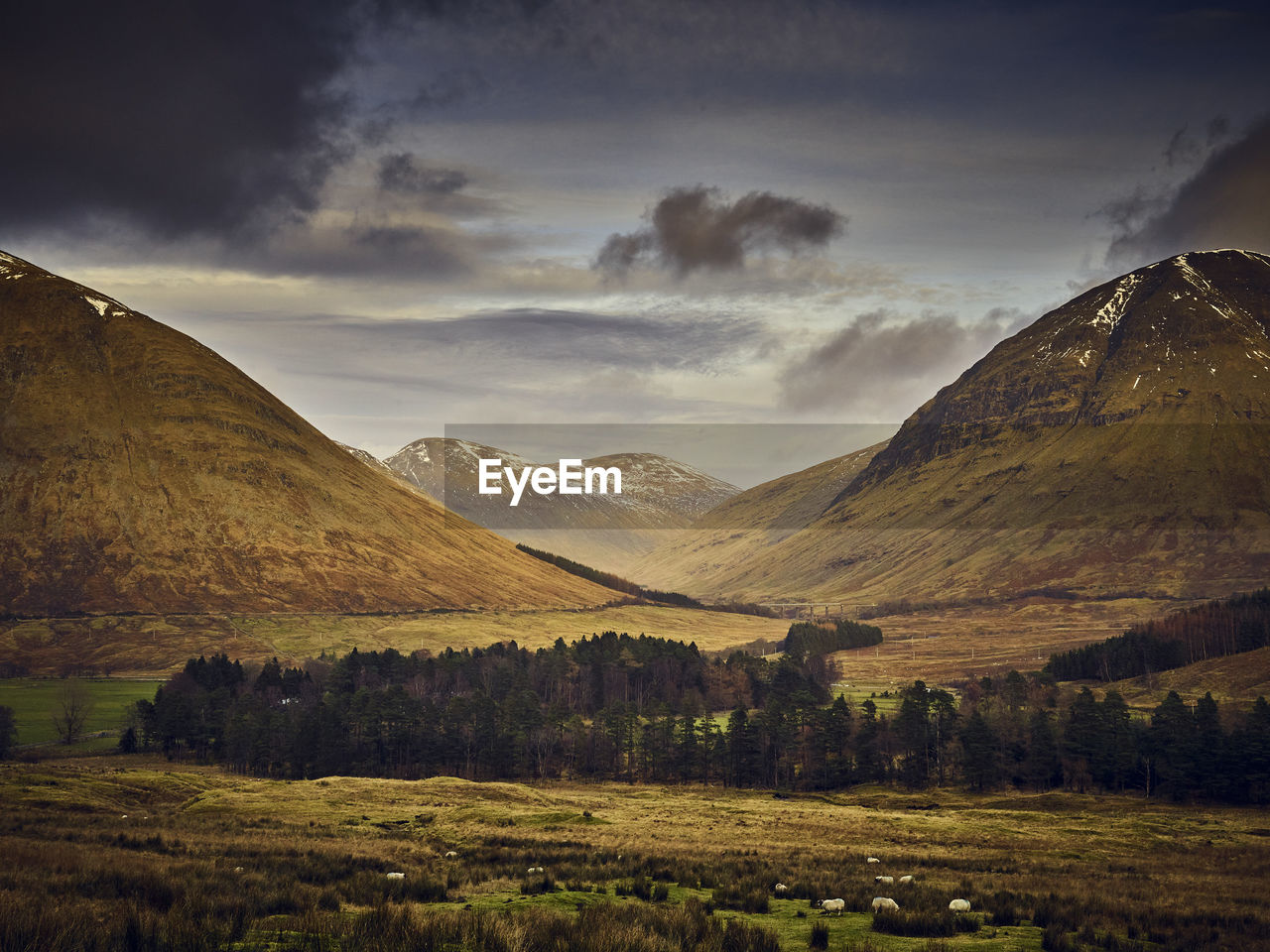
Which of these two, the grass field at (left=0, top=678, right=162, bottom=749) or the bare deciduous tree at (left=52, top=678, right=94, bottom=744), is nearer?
the bare deciduous tree at (left=52, top=678, right=94, bottom=744)

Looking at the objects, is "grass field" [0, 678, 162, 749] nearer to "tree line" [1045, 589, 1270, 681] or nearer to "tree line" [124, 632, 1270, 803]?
"tree line" [124, 632, 1270, 803]

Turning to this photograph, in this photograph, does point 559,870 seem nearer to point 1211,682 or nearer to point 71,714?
point 71,714

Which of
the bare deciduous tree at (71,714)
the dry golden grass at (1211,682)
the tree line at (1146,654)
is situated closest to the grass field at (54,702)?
the bare deciduous tree at (71,714)

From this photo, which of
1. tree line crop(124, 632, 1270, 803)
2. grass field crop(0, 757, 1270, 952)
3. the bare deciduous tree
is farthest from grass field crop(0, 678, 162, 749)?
grass field crop(0, 757, 1270, 952)

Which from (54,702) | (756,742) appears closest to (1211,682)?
(756,742)

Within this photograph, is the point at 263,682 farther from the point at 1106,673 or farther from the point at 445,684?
the point at 1106,673

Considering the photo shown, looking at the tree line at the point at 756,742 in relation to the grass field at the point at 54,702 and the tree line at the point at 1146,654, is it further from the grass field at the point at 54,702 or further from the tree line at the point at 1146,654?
the tree line at the point at 1146,654

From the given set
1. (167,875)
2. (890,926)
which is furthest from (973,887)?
(167,875)
